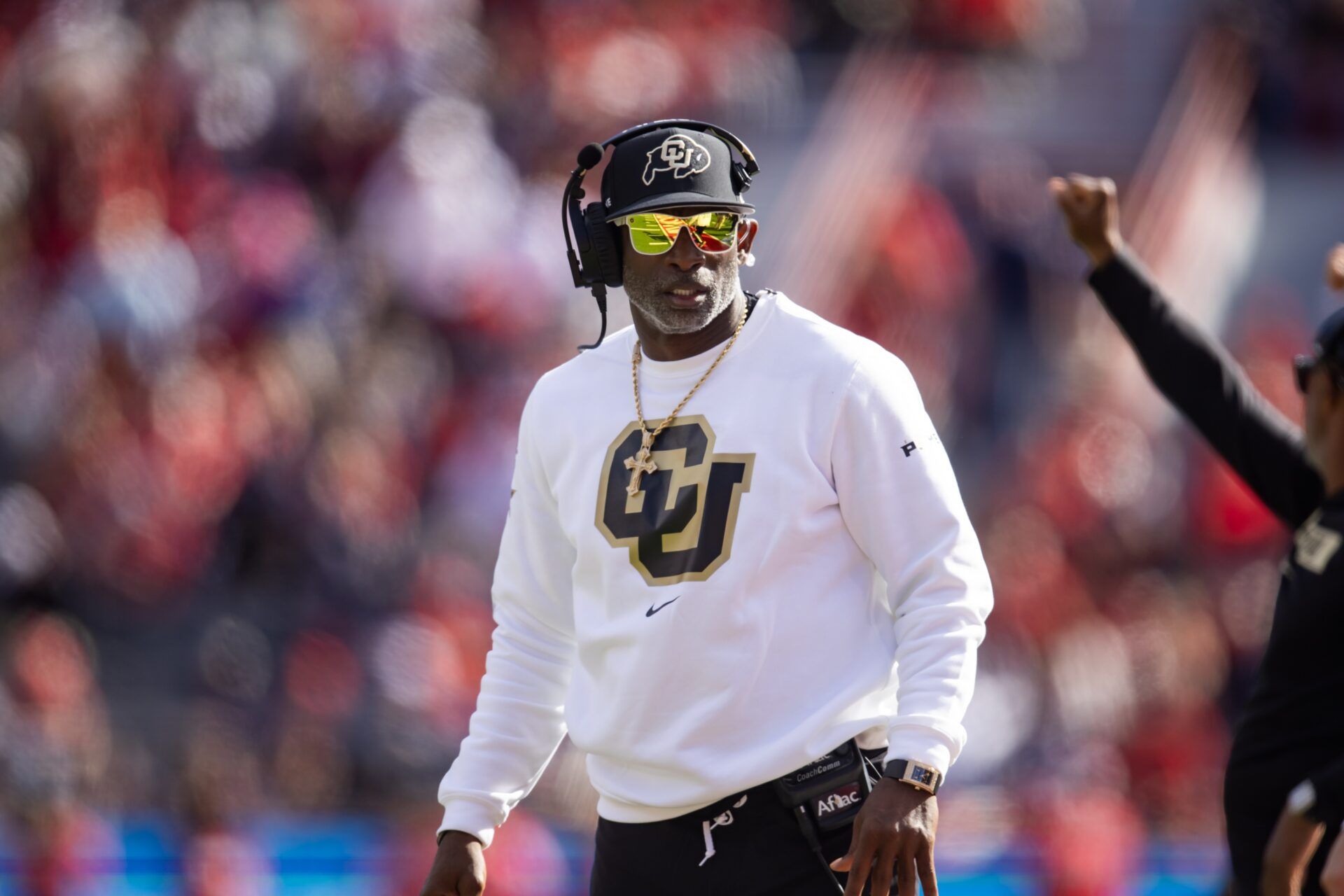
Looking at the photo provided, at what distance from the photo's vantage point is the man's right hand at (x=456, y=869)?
8.44ft

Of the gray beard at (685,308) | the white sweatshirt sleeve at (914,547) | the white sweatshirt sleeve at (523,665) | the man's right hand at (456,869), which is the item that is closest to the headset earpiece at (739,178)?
the gray beard at (685,308)

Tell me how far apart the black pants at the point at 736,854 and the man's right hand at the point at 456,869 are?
0.92 feet

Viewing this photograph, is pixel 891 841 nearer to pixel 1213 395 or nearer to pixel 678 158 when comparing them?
pixel 678 158

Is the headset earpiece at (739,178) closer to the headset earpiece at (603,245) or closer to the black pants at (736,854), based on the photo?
the headset earpiece at (603,245)

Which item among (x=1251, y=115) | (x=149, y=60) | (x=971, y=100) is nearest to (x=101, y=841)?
(x=149, y=60)

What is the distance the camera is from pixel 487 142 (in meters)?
7.70

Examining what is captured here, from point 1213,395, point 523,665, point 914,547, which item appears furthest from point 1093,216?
point 523,665

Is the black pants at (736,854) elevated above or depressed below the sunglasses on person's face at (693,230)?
below

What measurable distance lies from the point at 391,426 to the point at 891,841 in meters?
5.02

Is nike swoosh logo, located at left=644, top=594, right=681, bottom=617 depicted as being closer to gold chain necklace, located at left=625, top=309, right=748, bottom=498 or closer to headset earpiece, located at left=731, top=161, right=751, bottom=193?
gold chain necklace, located at left=625, top=309, right=748, bottom=498

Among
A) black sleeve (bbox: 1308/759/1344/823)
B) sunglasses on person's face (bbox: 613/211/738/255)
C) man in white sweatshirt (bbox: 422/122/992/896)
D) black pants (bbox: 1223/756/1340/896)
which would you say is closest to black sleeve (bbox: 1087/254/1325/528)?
black pants (bbox: 1223/756/1340/896)

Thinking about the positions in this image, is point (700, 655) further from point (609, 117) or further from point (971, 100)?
point (971, 100)

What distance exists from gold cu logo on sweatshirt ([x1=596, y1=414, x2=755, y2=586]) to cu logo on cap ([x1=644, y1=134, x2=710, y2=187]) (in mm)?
360

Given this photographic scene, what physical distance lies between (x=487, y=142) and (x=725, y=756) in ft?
18.8
